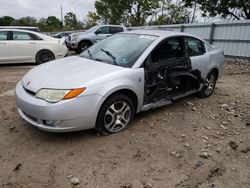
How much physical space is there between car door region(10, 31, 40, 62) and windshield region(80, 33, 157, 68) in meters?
5.18

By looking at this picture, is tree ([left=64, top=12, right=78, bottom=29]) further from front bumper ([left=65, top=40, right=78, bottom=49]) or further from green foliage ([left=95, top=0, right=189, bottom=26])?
front bumper ([left=65, top=40, right=78, bottom=49])

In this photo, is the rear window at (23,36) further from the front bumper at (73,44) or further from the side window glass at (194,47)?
the side window glass at (194,47)

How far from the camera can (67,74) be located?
3484 millimetres

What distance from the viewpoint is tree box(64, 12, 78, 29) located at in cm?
4912

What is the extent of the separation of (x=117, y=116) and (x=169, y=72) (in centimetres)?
126

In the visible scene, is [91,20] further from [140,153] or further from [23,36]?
[140,153]

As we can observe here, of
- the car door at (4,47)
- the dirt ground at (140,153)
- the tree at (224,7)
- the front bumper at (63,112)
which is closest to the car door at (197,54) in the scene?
the dirt ground at (140,153)

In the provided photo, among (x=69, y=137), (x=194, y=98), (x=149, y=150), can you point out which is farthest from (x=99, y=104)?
(x=194, y=98)

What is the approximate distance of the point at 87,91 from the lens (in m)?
3.16

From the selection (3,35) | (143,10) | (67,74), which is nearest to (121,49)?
(67,74)

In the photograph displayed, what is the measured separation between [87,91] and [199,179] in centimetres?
172

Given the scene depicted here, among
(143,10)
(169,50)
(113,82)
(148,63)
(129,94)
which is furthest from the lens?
(143,10)

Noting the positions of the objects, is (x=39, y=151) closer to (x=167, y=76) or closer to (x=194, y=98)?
(x=167, y=76)

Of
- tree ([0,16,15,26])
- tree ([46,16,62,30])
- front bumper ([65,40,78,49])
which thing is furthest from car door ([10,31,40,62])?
tree ([46,16,62,30])
